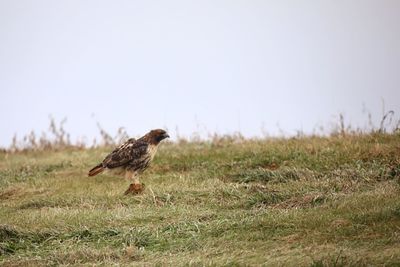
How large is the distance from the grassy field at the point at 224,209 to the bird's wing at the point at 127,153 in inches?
15.3

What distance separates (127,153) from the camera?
40.7ft

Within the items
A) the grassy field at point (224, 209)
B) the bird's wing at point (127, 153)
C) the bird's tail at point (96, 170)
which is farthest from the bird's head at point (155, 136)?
the bird's tail at point (96, 170)

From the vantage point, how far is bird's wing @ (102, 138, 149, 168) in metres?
12.3

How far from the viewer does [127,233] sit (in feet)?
28.5

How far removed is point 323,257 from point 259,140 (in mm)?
9189

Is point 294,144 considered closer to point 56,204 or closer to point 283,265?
point 56,204

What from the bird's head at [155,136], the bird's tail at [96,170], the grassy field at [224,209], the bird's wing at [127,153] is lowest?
the grassy field at [224,209]

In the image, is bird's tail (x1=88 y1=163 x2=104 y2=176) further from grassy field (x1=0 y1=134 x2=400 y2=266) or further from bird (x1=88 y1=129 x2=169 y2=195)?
grassy field (x1=0 y1=134 x2=400 y2=266)

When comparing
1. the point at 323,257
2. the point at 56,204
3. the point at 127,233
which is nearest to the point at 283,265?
the point at 323,257

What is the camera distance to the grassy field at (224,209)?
7.71 m

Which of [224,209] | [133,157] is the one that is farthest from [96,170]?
[224,209]

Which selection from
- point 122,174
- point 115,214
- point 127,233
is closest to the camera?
point 127,233

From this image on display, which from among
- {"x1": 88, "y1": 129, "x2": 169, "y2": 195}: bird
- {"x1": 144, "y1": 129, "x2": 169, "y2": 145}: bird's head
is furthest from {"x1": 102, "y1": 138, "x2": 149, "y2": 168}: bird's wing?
{"x1": 144, "y1": 129, "x2": 169, "y2": 145}: bird's head

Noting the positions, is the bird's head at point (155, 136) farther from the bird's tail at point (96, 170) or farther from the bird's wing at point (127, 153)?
the bird's tail at point (96, 170)
